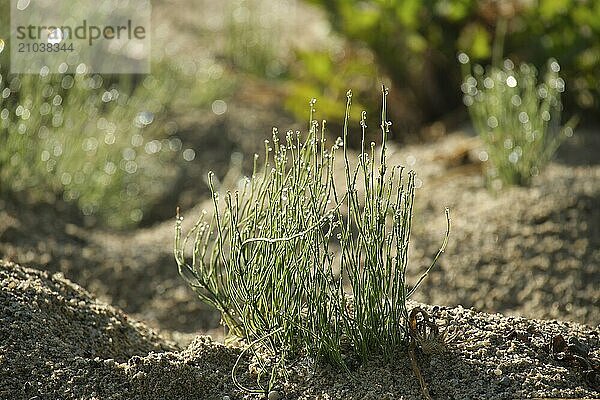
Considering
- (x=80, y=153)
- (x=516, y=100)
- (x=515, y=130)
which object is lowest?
(x=80, y=153)

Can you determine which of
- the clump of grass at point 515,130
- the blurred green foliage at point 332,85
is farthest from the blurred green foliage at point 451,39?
the clump of grass at point 515,130

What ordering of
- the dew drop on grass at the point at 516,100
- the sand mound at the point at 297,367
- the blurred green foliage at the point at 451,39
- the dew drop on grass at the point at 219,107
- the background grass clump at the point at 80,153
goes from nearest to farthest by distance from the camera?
1. the sand mound at the point at 297,367
2. the background grass clump at the point at 80,153
3. the dew drop on grass at the point at 516,100
4. the blurred green foliage at the point at 451,39
5. the dew drop on grass at the point at 219,107

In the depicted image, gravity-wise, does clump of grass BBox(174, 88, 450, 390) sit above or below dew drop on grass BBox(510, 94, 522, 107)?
below

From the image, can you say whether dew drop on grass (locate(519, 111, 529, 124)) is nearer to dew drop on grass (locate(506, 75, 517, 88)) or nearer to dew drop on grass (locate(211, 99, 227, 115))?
dew drop on grass (locate(506, 75, 517, 88))

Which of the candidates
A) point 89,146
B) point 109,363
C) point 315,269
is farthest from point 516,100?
point 109,363

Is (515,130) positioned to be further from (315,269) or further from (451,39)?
(315,269)

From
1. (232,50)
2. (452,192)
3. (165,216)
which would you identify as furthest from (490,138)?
(232,50)

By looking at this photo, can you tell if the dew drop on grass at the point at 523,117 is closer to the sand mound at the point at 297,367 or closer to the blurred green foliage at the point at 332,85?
the blurred green foliage at the point at 332,85

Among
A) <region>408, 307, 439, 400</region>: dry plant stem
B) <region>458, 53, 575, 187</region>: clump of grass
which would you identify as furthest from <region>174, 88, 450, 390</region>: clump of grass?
<region>458, 53, 575, 187</region>: clump of grass
